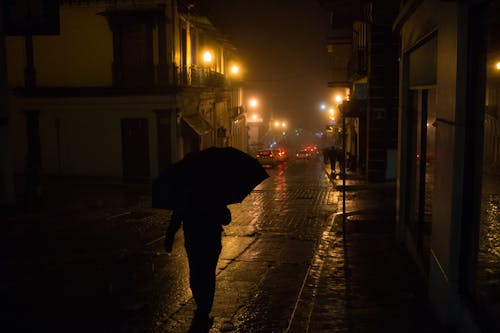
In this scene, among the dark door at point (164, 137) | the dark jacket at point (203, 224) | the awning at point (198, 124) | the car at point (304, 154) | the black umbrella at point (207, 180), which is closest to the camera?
the black umbrella at point (207, 180)

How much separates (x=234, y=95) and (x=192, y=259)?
1649 inches

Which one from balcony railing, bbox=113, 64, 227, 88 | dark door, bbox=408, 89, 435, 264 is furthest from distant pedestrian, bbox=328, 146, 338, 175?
dark door, bbox=408, 89, 435, 264

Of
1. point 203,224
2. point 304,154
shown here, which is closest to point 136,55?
point 203,224

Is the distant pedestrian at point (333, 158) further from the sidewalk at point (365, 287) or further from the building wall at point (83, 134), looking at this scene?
the sidewalk at point (365, 287)

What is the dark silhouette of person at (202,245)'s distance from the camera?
626cm

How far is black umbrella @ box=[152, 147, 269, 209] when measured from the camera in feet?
20.0

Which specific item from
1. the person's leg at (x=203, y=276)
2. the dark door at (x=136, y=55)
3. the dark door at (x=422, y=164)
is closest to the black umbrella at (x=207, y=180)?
the person's leg at (x=203, y=276)

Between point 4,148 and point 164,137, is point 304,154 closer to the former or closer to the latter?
point 164,137

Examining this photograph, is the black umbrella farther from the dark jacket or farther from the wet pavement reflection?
the wet pavement reflection

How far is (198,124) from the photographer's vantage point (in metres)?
29.1

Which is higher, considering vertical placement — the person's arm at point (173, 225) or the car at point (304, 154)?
the person's arm at point (173, 225)

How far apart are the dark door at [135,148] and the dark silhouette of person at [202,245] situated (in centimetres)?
2055

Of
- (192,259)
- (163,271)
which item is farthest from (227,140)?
(192,259)

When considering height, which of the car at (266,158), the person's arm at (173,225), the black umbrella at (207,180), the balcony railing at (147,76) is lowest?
the car at (266,158)
